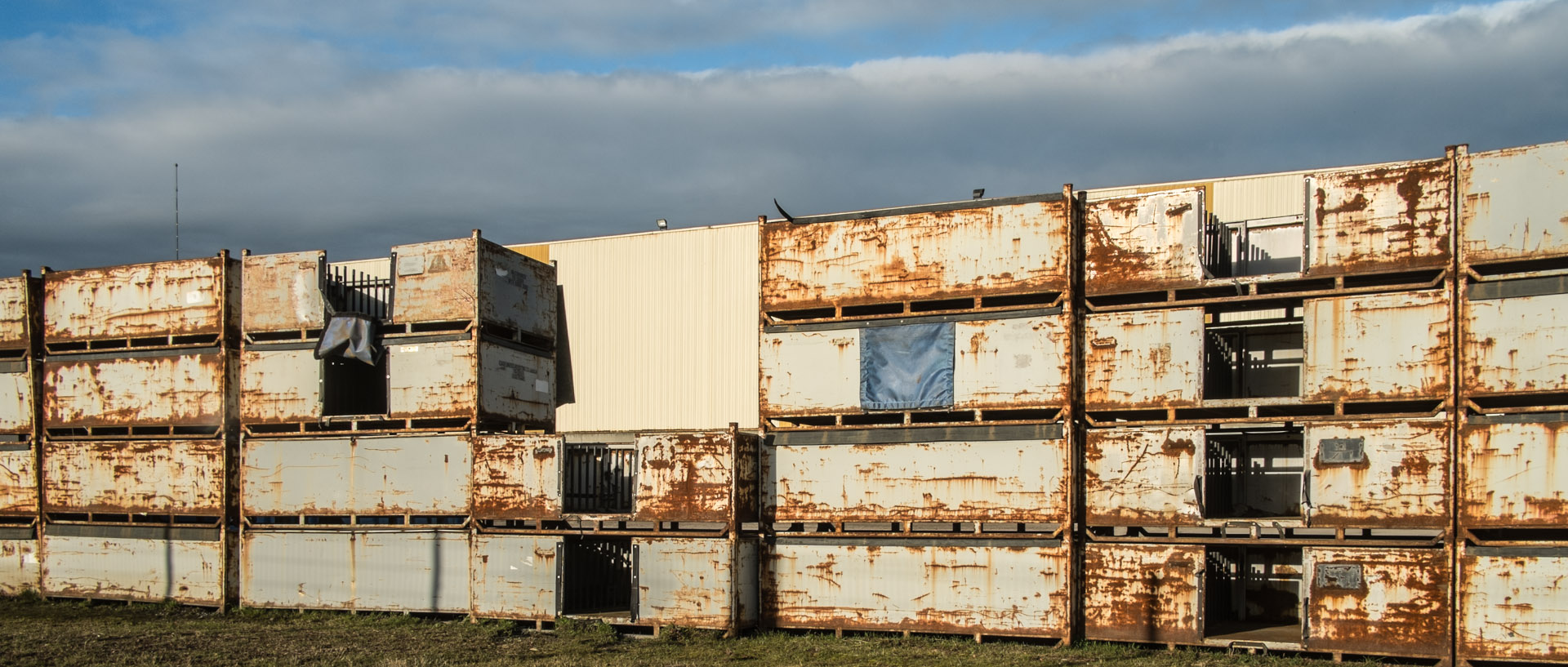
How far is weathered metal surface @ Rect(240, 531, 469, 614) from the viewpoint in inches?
614

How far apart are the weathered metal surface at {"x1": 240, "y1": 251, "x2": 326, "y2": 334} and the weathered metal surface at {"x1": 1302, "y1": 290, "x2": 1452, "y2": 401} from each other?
11.9m

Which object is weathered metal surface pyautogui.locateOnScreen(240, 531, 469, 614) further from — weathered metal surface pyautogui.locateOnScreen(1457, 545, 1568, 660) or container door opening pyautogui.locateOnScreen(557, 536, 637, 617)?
weathered metal surface pyautogui.locateOnScreen(1457, 545, 1568, 660)

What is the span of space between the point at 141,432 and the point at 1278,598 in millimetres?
15147

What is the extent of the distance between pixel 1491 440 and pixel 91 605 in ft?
56.5

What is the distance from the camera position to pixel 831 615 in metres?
13.8

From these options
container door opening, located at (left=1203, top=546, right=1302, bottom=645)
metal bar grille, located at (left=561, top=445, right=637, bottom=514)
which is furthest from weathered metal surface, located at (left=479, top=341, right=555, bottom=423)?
container door opening, located at (left=1203, top=546, right=1302, bottom=645)

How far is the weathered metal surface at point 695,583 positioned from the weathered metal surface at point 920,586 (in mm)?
359

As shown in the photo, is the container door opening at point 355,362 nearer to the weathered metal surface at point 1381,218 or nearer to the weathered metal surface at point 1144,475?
the weathered metal surface at point 1144,475

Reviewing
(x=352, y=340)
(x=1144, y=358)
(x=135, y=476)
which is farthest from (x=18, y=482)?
(x=1144, y=358)

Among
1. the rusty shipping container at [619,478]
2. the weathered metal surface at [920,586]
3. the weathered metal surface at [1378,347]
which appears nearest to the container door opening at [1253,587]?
the weathered metal surface at [920,586]

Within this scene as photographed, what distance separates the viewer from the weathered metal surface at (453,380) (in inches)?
617

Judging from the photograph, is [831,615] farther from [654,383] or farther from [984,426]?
[654,383]

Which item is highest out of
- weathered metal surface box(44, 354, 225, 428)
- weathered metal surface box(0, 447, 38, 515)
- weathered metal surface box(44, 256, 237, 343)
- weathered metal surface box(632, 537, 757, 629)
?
weathered metal surface box(44, 256, 237, 343)

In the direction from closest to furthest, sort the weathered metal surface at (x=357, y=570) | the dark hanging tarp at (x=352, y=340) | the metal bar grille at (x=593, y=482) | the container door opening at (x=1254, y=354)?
the container door opening at (x=1254, y=354)
the metal bar grille at (x=593, y=482)
the weathered metal surface at (x=357, y=570)
the dark hanging tarp at (x=352, y=340)
